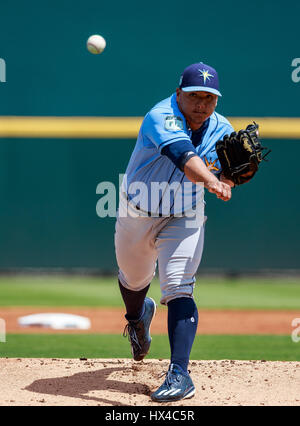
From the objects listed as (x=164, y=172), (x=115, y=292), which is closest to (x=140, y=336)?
(x=164, y=172)

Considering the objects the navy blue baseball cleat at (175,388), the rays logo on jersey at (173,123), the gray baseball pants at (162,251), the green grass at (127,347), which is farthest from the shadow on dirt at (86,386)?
the rays logo on jersey at (173,123)

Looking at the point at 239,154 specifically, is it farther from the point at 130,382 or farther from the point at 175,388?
the point at 130,382

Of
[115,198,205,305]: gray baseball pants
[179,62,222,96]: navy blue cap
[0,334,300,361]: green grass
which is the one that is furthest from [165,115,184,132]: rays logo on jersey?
[0,334,300,361]: green grass

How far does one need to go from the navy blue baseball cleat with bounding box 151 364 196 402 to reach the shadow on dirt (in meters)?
0.16

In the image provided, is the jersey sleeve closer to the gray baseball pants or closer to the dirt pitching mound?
the gray baseball pants

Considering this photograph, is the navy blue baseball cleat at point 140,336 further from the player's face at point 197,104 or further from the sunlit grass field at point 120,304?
the player's face at point 197,104

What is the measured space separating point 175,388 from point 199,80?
1.43 m

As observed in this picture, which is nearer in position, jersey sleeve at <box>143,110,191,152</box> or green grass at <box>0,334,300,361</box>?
jersey sleeve at <box>143,110,191,152</box>

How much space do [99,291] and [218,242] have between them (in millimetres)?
2010

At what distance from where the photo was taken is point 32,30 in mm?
10344

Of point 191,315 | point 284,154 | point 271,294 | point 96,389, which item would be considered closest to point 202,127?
point 191,315

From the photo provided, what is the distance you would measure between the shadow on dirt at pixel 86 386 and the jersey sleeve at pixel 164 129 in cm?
121

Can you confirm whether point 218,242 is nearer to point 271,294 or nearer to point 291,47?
point 271,294

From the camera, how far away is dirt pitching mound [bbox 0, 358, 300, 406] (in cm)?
314
